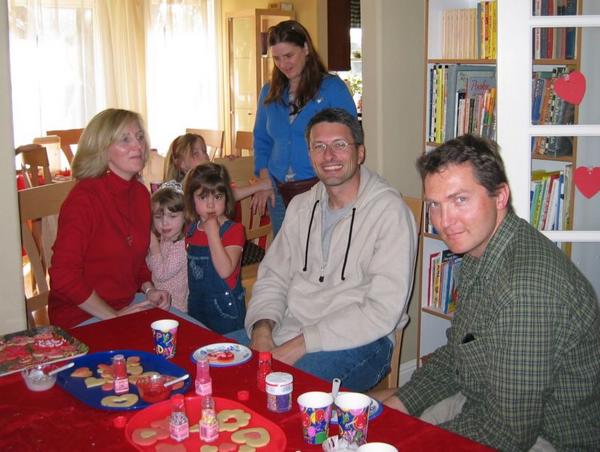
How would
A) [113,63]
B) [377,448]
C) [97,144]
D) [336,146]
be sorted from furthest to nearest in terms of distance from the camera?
[113,63], [97,144], [336,146], [377,448]

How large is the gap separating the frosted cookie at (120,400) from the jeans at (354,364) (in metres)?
0.69

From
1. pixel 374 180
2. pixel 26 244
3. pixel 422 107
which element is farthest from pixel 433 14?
pixel 26 244

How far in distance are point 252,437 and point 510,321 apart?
0.58m

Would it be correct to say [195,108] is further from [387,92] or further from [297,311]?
[297,311]

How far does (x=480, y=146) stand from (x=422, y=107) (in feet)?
5.44

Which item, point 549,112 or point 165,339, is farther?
point 549,112

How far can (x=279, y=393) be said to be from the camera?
1490 millimetres

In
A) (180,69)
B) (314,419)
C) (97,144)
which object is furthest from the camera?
(180,69)

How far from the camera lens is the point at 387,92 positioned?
3.07 m

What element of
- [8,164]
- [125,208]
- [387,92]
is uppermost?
[387,92]

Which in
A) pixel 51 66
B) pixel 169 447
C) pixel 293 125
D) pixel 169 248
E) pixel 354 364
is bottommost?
pixel 354 364

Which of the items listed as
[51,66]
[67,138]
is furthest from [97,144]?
[51,66]

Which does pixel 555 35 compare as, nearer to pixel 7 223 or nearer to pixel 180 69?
pixel 7 223

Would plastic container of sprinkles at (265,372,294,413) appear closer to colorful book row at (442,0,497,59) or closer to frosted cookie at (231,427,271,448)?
frosted cookie at (231,427,271,448)
